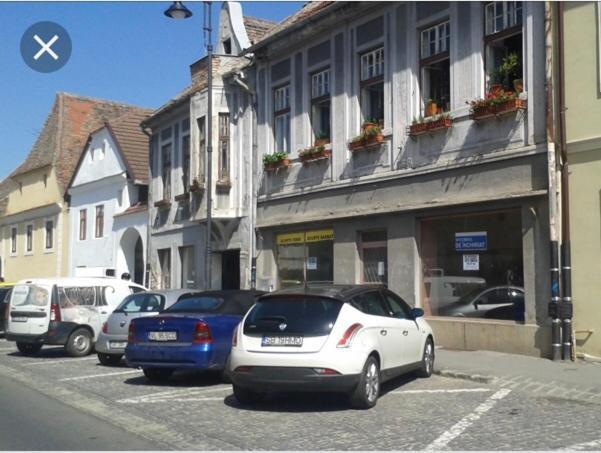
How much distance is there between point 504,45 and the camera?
560 inches

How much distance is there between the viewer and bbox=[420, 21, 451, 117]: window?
50.4 ft

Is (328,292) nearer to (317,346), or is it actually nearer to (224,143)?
(317,346)

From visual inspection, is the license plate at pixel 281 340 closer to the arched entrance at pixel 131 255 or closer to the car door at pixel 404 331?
the car door at pixel 404 331

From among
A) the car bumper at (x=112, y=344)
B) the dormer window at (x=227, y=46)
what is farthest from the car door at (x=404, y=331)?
the dormer window at (x=227, y=46)

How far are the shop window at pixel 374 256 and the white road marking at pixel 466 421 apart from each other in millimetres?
6475

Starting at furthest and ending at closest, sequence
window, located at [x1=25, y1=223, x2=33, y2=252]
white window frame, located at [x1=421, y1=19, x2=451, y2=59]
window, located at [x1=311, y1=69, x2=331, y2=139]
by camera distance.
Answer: window, located at [x1=25, y1=223, x2=33, y2=252]
window, located at [x1=311, y1=69, x2=331, y2=139]
white window frame, located at [x1=421, y1=19, x2=451, y2=59]

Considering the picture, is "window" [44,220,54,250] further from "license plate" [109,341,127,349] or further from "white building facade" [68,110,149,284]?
"license plate" [109,341,127,349]

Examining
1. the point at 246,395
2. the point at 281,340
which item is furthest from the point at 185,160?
the point at 281,340

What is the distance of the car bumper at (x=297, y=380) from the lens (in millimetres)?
8914

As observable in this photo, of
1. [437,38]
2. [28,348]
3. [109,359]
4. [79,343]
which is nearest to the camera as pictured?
[109,359]

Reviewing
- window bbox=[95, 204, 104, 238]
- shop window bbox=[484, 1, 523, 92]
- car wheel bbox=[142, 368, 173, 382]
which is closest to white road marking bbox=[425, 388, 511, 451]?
car wheel bbox=[142, 368, 173, 382]

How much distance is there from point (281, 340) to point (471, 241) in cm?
673

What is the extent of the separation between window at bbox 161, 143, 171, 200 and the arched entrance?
4.09 meters

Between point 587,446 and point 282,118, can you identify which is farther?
point 282,118
